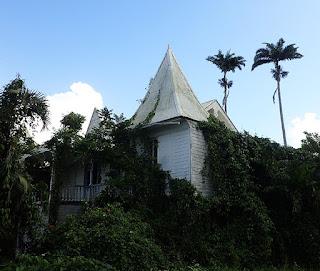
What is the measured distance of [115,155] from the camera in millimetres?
19250

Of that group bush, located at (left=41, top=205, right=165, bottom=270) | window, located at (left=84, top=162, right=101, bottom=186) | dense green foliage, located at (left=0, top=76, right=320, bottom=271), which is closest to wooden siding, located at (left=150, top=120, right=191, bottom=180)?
dense green foliage, located at (left=0, top=76, right=320, bottom=271)

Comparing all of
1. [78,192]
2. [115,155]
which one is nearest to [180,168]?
[115,155]

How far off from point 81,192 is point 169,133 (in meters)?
5.30

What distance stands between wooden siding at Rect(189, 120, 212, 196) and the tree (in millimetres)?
6546

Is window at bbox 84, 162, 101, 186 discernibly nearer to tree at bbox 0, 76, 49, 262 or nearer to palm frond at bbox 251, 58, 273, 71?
tree at bbox 0, 76, 49, 262

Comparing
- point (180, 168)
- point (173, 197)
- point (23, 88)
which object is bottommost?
point (173, 197)

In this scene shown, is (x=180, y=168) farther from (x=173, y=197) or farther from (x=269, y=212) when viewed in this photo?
(x=269, y=212)

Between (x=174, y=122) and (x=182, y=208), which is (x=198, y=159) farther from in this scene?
(x=182, y=208)

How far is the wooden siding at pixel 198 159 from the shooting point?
59.5 feet

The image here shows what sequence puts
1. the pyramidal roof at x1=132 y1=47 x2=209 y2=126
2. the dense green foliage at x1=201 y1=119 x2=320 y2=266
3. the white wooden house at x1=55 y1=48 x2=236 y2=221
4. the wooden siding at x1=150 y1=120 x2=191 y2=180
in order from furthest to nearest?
the pyramidal roof at x1=132 y1=47 x2=209 y2=126, the white wooden house at x1=55 y1=48 x2=236 y2=221, the wooden siding at x1=150 y1=120 x2=191 y2=180, the dense green foliage at x1=201 y1=119 x2=320 y2=266

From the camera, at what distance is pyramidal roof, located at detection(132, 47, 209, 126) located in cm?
1983

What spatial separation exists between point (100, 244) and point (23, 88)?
243 inches

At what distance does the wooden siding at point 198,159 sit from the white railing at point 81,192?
4322 millimetres

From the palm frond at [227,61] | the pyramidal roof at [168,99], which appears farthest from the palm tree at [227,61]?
the pyramidal roof at [168,99]
